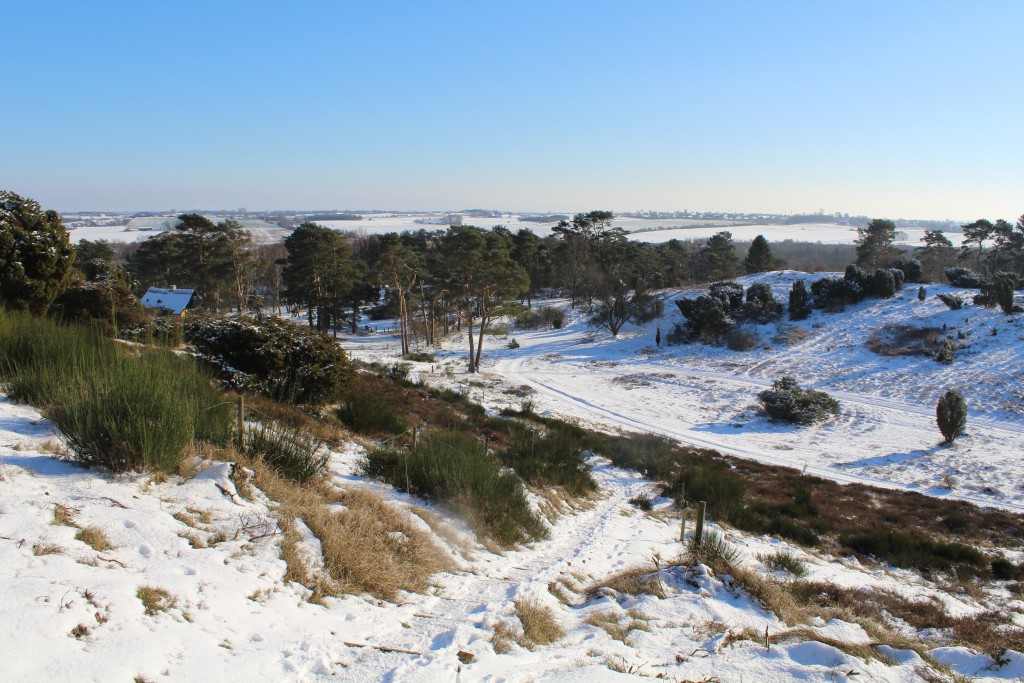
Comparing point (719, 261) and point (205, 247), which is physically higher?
point (719, 261)

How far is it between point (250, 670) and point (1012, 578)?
34.6ft

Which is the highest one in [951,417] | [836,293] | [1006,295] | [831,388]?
[1006,295]

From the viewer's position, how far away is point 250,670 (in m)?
2.59

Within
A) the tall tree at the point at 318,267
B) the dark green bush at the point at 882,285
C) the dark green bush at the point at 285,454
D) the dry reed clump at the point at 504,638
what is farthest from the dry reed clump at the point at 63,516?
the dark green bush at the point at 882,285

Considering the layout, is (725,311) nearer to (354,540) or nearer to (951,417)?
(951,417)

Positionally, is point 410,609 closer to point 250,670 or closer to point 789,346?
point 250,670

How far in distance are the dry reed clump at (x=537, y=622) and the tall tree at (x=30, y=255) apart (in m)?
9.22

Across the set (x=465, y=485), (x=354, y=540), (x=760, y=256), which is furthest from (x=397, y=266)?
(x=760, y=256)

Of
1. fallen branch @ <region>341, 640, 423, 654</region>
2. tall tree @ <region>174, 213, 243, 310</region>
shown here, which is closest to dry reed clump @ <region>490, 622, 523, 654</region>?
fallen branch @ <region>341, 640, 423, 654</region>

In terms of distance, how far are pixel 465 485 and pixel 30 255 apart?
8.58 meters

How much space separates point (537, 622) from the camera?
3.97 meters

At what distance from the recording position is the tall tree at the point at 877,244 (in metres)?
48.0

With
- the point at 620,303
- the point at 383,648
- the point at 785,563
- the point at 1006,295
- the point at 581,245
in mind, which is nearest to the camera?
the point at 383,648

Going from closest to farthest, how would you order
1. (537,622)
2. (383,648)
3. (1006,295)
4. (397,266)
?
1. (383,648)
2. (537,622)
3. (1006,295)
4. (397,266)
